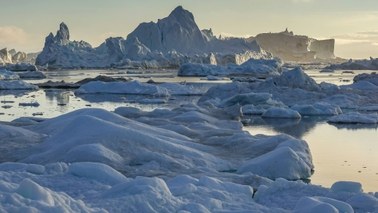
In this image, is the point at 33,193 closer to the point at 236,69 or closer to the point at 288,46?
the point at 236,69

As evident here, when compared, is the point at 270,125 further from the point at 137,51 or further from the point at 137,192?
the point at 137,51

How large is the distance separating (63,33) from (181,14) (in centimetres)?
2523

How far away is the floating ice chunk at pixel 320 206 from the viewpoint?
4969 mm

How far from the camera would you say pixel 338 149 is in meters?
12.6

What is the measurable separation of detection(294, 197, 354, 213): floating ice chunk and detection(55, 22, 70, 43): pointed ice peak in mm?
95392

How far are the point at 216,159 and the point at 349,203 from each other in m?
3.87

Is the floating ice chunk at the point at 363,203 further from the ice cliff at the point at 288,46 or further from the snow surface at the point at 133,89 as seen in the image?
the ice cliff at the point at 288,46

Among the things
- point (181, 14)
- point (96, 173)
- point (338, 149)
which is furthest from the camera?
point (181, 14)

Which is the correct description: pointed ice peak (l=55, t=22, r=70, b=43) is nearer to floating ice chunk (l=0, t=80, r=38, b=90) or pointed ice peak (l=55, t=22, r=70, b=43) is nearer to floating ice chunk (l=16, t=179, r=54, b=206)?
floating ice chunk (l=0, t=80, r=38, b=90)

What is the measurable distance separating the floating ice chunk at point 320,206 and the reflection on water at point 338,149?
296 cm

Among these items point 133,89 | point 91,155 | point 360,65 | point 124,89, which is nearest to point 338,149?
point 91,155

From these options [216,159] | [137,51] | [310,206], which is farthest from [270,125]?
[137,51]

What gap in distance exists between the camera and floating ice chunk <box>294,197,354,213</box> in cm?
497

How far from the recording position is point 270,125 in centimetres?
1747
